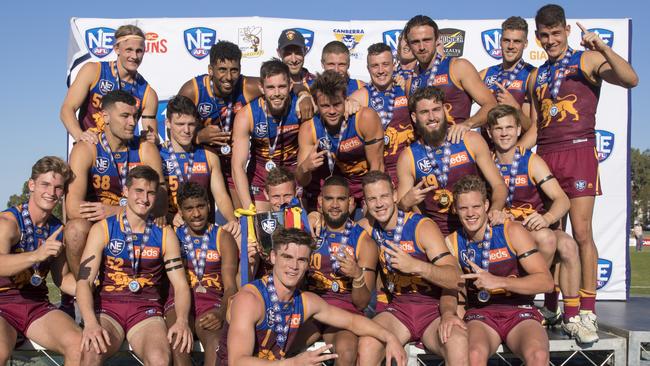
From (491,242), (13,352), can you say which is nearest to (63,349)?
(13,352)

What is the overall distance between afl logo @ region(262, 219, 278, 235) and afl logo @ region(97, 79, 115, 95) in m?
2.31

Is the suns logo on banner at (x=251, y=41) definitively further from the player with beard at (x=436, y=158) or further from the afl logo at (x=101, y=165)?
the player with beard at (x=436, y=158)

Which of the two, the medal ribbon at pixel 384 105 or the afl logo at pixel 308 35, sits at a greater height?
the afl logo at pixel 308 35

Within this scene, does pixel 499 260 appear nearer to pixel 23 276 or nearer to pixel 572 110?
pixel 572 110

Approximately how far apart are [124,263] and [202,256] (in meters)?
0.59

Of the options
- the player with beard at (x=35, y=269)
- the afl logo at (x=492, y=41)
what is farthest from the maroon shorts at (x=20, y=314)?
the afl logo at (x=492, y=41)

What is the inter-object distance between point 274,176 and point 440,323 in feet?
5.50

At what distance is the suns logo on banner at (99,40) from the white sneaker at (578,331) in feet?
19.9

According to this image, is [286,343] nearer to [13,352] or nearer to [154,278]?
[154,278]

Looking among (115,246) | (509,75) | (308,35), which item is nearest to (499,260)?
(509,75)

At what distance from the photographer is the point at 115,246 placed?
4617 millimetres

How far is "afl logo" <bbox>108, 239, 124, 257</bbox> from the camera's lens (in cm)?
462

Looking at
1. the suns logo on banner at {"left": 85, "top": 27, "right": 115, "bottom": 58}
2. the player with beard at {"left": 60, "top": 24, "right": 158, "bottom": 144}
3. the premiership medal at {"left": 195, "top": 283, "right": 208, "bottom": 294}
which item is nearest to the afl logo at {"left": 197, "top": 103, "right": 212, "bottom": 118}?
the player with beard at {"left": 60, "top": 24, "right": 158, "bottom": 144}

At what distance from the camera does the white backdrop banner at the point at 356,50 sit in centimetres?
768
